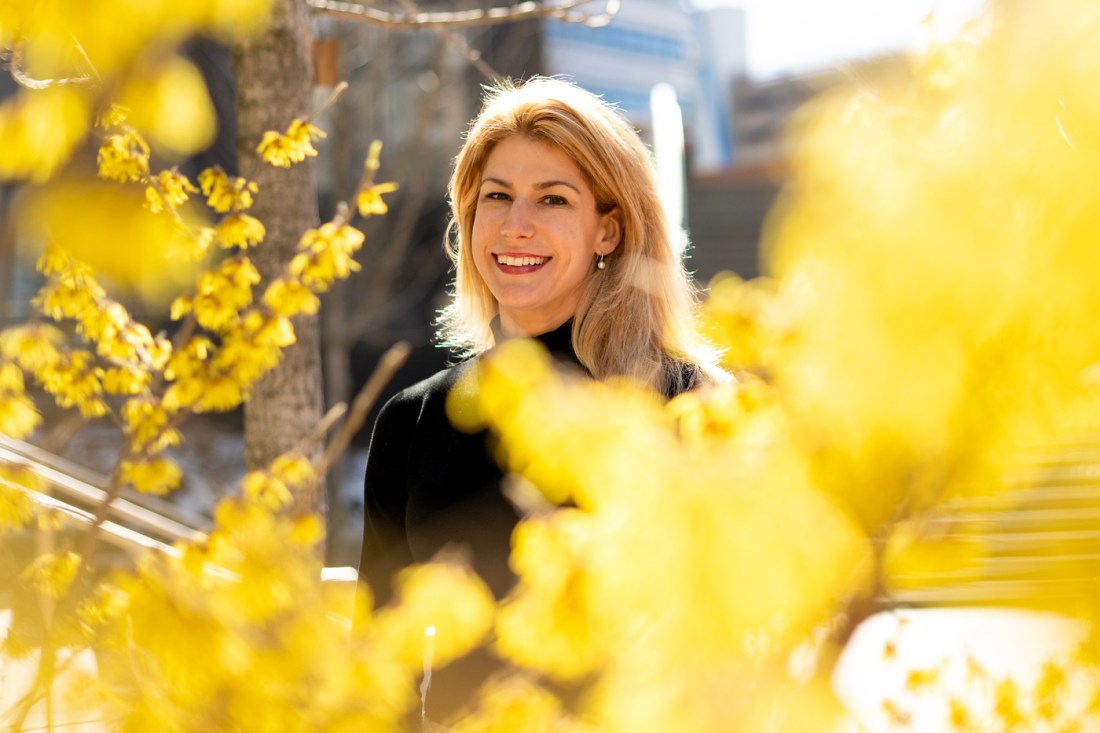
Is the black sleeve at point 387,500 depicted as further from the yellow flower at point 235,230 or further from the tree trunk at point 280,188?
the tree trunk at point 280,188

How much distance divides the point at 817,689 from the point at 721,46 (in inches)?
651

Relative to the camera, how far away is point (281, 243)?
156 inches

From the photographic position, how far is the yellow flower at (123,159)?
2.58 meters

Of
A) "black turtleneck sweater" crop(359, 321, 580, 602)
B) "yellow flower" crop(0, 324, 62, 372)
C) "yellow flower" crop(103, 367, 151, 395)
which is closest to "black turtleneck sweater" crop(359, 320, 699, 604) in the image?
"black turtleneck sweater" crop(359, 321, 580, 602)

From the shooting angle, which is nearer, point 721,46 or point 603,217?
point 603,217

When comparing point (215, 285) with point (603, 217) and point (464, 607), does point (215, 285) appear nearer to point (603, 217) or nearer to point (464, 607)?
point (603, 217)

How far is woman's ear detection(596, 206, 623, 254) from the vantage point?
8.14 feet

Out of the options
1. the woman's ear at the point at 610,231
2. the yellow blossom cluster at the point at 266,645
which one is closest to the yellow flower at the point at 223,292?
the woman's ear at the point at 610,231

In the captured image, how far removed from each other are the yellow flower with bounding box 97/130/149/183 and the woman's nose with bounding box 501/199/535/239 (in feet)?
2.86

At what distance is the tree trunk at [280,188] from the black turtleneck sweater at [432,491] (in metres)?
1.42

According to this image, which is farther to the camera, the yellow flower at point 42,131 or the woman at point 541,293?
the woman at point 541,293

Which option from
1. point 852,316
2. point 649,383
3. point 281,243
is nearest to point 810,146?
point 852,316

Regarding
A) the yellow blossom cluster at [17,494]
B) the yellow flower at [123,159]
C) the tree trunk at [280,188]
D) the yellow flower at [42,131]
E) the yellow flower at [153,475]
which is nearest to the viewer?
the yellow flower at [42,131]

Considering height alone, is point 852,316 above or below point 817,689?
above
